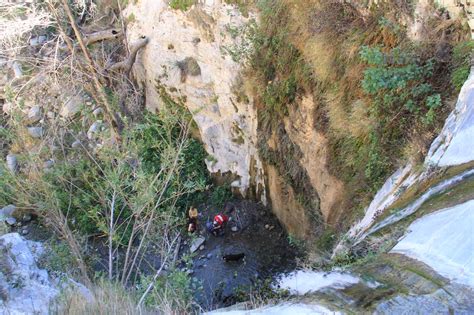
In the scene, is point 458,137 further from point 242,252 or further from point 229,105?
point 229,105

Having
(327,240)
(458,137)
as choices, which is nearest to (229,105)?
(327,240)

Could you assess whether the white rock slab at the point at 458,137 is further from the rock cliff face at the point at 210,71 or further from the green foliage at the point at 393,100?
the rock cliff face at the point at 210,71

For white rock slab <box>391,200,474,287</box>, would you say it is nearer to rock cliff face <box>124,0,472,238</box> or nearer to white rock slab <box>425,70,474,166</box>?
white rock slab <box>425,70,474,166</box>

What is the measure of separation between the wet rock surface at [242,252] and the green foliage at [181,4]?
412 centimetres

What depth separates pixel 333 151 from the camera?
5.88 m

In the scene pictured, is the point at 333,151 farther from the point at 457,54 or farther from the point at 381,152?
the point at 457,54

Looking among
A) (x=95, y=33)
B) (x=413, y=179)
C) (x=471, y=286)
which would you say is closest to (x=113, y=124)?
(x=95, y=33)

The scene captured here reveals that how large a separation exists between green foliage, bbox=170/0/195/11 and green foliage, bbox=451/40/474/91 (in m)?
5.57

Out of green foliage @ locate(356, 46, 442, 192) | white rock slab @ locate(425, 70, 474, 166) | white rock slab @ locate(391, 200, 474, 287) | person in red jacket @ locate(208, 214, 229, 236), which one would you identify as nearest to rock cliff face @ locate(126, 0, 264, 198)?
person in red jacket @ locate(208, 214, 229, 236)

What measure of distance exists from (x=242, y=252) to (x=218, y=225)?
71cm

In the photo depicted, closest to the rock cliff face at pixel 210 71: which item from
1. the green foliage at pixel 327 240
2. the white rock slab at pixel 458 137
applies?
the green foliage at pixel 327 240

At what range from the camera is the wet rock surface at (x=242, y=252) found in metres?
7.37

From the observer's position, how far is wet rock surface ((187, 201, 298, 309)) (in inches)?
290

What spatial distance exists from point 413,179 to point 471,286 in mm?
1862
